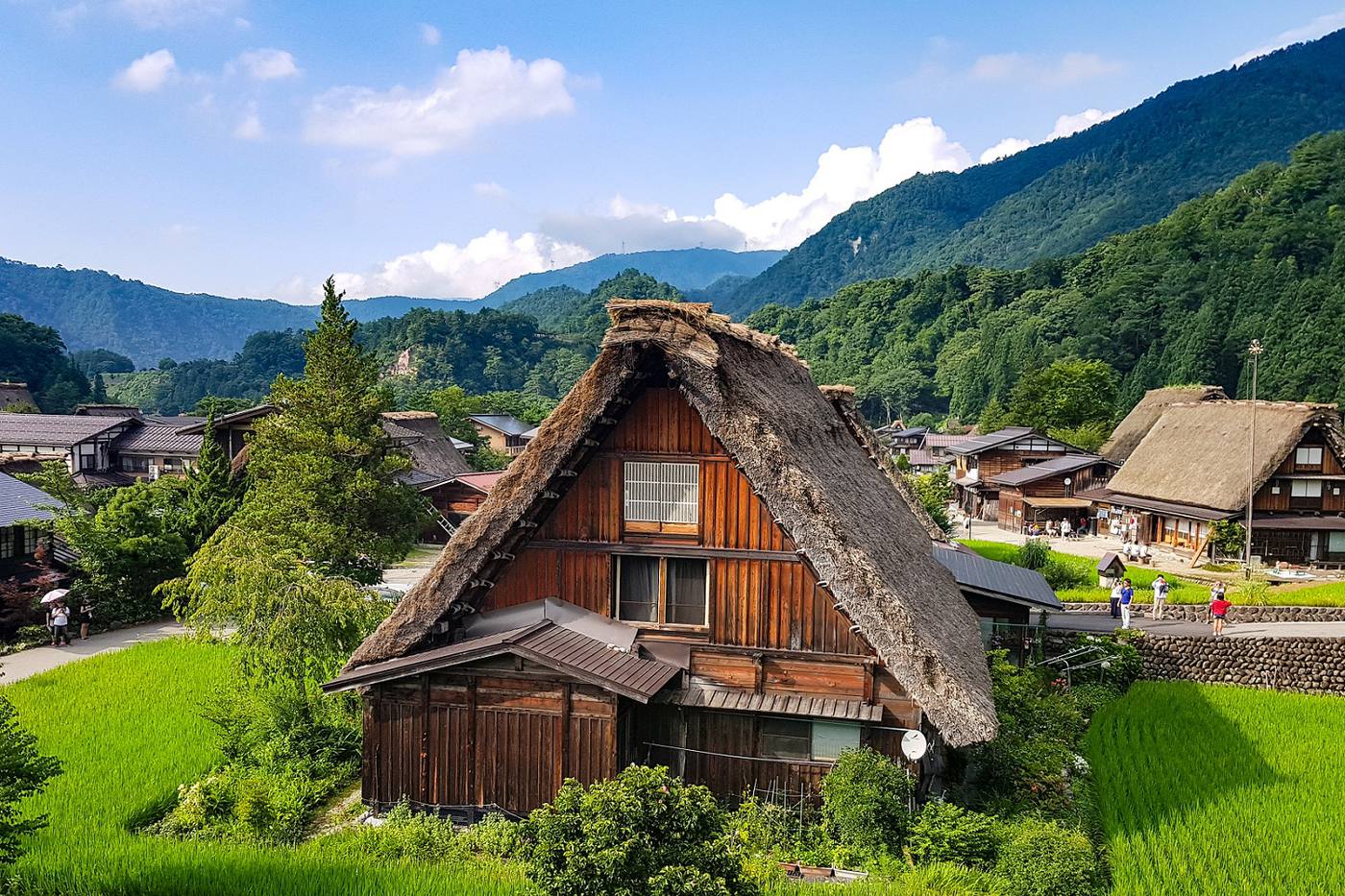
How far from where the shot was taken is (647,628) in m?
12.0

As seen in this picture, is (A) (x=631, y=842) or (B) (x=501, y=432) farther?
(B) (x=501, y=432)

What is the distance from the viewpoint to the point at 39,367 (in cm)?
9319

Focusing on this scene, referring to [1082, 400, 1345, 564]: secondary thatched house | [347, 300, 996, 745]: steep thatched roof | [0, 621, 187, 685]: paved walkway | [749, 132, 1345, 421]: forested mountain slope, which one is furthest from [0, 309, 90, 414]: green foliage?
[1082, 400, 1345, 564]: secondary thatched house

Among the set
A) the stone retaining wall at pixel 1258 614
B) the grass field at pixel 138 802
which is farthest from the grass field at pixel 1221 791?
the grass field at pixel 138 802

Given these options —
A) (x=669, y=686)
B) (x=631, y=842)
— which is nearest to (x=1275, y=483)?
(x=669, y=686)

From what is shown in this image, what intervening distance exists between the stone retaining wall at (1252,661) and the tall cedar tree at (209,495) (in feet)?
88.7

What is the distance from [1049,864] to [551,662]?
612 centimetres

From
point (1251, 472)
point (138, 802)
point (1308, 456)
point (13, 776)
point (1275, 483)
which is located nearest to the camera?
point (13, 776)

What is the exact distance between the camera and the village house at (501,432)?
73.3 metres

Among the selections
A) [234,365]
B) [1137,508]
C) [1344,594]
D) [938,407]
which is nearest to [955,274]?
[938,407]

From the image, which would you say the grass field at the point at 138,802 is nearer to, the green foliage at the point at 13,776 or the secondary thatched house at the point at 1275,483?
the green foliage at the point at 13,776

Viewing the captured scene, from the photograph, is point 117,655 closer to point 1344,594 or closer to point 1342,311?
point 1344,594

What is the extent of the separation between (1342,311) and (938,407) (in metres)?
54.4

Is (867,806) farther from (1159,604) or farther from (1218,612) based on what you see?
(1159,604)
